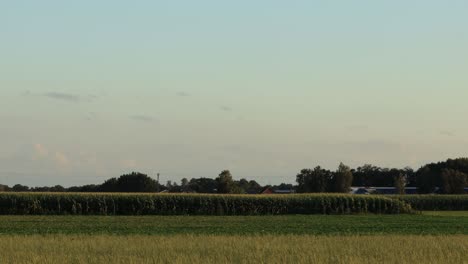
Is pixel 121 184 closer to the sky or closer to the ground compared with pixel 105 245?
closer to the sky

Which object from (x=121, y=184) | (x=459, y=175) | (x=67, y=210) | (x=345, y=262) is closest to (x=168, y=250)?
(x=345, y=262)

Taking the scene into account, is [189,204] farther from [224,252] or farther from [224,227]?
[224,252]

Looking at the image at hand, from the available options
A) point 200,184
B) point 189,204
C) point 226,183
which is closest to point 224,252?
point 189,204

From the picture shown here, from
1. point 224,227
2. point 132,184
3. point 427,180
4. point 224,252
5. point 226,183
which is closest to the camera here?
point 224,252

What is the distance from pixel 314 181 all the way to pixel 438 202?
5507cm

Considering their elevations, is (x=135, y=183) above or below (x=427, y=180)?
below

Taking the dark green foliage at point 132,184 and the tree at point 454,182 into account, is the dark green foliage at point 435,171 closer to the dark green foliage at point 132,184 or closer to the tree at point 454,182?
the tree at point 454,182

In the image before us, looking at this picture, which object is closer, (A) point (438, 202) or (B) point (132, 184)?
(A) point (438, 202)

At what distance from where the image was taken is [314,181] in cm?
16600

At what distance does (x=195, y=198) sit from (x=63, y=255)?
62.6 m

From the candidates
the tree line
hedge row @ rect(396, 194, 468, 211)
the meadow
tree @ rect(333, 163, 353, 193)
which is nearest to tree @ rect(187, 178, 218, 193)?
the tree line

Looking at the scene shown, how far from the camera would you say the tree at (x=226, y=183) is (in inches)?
4651

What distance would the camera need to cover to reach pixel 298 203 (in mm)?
85750

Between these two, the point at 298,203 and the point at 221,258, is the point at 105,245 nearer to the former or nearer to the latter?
the point at 221,258
